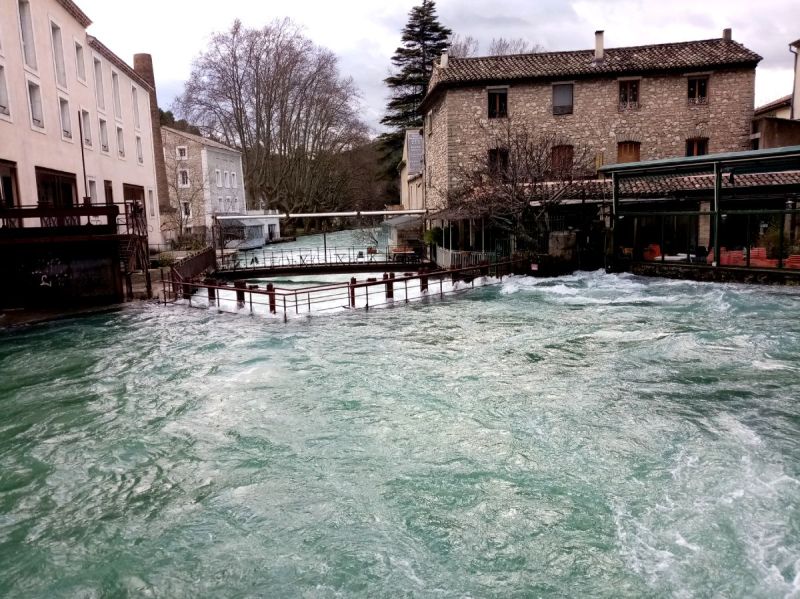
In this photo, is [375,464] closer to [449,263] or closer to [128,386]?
[128,386]

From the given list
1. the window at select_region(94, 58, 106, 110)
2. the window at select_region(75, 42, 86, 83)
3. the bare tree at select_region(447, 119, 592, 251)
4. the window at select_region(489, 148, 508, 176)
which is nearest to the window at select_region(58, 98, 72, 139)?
the window at select_region(75, 42, 86, 83)

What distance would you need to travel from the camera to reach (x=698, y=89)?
30.0m

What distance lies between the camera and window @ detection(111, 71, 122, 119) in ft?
95.9

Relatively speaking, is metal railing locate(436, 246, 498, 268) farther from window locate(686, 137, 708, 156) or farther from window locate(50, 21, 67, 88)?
window locate(50, 21, 67, 88)

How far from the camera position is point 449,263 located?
27.9 m

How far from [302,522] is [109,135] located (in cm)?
2567

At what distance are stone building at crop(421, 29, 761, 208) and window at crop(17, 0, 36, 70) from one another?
1684cm

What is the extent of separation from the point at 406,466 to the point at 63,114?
21.6 meters

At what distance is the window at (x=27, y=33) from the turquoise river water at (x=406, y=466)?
10882 mm

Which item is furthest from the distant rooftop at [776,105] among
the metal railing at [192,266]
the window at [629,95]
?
the metal railing at [192,266]

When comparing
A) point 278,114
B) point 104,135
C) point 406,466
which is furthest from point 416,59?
point 406,466

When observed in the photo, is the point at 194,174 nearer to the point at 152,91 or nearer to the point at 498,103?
the point at 152,91

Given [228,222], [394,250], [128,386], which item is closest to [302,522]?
[128,386]

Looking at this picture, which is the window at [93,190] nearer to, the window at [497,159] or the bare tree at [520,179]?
the bare tree at [520,179]
